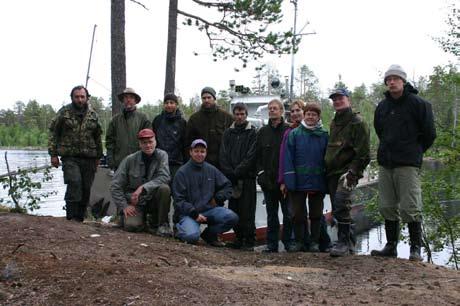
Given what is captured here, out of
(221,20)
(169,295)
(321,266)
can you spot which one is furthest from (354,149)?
(221,20)

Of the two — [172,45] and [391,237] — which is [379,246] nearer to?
[172,45]

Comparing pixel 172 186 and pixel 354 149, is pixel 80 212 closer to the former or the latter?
pixel 172 186

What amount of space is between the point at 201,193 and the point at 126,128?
1529 mm

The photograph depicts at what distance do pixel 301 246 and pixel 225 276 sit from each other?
2102 mm

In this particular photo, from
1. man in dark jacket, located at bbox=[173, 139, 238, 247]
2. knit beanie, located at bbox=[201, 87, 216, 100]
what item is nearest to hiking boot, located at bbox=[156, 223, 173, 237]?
man in dark jacket, located at bbox=[173, 139, 238, 247]

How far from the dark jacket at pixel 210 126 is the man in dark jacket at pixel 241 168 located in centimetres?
30

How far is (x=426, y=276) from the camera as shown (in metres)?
4.49

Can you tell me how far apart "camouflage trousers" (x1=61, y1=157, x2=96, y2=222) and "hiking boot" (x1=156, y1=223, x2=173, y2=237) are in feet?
4.09

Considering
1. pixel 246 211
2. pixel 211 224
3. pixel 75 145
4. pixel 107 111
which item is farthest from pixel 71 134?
pixel 107 111

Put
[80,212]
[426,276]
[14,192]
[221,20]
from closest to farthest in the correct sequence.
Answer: [426,276] < [80,212] < [14,192] < [221,20]

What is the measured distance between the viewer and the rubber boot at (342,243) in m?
5.36

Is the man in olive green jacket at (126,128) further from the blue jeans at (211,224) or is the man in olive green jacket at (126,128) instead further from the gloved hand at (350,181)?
the gloved hand at (350,181)

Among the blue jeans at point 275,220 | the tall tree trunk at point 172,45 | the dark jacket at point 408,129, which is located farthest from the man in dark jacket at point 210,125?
the tall tree trunk at point 172,45

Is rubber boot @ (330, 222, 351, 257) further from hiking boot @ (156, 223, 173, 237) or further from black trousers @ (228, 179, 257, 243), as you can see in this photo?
hiking boot @ (156, 223, 173, 237)
